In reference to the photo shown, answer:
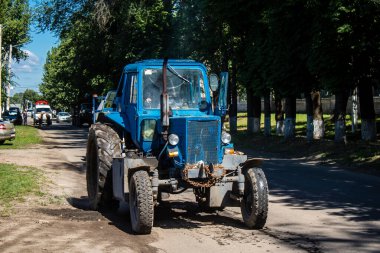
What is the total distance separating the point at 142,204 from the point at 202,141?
137 cm

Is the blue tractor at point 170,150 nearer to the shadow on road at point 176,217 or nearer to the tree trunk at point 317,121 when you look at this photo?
the shadow on road at point 176,217

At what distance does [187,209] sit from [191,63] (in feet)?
8.99

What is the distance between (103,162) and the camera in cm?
1086

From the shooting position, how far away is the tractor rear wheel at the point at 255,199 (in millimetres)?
9250

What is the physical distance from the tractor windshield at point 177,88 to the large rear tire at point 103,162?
1.04 m

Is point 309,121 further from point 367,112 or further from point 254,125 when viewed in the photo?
point 254,125

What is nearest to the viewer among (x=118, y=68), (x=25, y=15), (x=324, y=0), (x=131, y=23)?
(x=324, y=0)

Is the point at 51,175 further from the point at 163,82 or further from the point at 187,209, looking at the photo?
the point at 163,82


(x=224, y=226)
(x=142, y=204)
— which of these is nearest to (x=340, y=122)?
(x=224, y=226)

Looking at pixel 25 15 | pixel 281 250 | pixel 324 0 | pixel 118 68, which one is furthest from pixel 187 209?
pixel 25 15

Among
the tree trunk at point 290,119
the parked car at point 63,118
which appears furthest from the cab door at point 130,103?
the parked car at point 63,118

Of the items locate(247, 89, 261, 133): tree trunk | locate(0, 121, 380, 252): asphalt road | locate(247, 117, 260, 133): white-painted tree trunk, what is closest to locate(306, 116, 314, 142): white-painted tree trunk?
locate(247, 89, 261, 133): tree trunk

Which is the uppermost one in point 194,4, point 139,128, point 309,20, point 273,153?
point 194,4

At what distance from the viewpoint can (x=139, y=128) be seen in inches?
411
